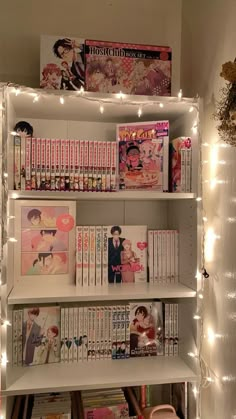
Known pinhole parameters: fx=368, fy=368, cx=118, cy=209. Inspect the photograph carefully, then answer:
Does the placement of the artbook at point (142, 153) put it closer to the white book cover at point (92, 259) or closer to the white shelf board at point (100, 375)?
the white book cover at point (92, 259)

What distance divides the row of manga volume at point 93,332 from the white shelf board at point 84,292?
102mm

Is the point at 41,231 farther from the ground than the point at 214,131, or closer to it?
closer to it

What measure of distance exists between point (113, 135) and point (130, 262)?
591mm

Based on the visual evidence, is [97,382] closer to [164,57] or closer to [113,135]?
[113,135]

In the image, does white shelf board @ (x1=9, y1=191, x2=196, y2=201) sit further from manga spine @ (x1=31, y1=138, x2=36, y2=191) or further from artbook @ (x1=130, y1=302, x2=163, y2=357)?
artbook @ (x1=130, y1=302, x2=163, y2=357)

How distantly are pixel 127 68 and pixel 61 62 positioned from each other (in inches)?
10.3

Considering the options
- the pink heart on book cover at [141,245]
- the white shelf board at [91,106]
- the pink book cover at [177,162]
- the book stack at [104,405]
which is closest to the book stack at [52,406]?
the book stack at [104,405]

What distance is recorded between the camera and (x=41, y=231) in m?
1.55

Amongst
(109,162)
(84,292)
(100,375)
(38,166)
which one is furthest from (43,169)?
(100,375)

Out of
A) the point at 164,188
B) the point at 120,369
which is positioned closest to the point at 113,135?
the point at 164,188

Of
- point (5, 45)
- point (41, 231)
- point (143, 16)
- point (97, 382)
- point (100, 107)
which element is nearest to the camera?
point (97, 382)

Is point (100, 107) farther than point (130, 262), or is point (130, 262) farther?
point (130, 262)

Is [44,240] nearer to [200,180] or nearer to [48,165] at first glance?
[48,165]

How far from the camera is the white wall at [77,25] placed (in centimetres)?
167
